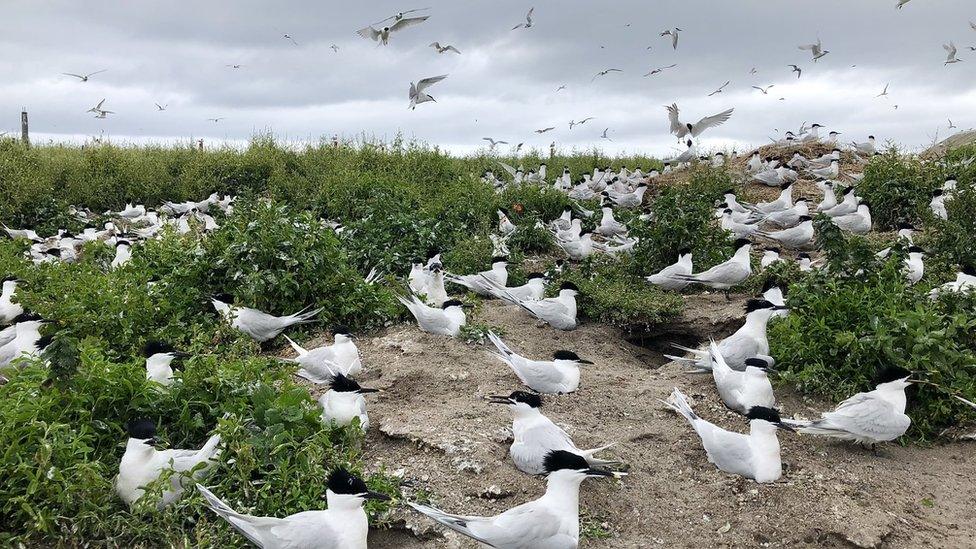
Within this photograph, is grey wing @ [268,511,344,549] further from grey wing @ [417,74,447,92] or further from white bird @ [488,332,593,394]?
grey wing @ [417,74,447,92]

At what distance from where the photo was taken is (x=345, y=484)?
127 inches

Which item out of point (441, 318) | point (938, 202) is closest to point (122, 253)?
point (441, 318)

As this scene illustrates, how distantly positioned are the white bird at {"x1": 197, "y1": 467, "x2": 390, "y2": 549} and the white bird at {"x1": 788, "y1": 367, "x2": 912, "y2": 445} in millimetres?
2715

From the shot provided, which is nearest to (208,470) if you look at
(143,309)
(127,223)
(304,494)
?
(304,494)

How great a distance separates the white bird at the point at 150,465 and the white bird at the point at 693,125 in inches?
318

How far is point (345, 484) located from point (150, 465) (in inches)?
40.8

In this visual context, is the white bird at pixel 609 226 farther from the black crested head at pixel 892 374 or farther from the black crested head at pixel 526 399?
the black crested head at pixel 526 399

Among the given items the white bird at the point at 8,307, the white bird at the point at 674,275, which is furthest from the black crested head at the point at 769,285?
the white bird at the point at 8,307

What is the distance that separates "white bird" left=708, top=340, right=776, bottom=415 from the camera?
480 centimetres

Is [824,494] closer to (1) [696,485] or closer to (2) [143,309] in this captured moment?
(1) [696,485]

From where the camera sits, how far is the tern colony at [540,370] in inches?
131

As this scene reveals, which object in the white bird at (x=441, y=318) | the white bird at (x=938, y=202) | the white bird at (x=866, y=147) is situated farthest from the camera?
the white bird at (x=866, y=147)

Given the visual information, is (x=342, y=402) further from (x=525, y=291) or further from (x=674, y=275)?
(x=674, y=275)

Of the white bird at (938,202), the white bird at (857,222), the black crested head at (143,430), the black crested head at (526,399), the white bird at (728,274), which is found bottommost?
the black crested head at (526,399)
